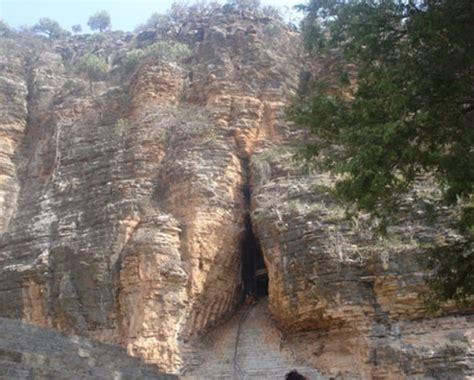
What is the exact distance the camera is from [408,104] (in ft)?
24.9

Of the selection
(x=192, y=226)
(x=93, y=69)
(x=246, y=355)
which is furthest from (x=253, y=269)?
(x=93, y=69)

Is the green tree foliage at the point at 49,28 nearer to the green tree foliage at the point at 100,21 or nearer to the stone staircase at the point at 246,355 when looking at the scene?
the green tree foliage at the point at 100,21

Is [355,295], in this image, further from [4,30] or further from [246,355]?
[4,30]

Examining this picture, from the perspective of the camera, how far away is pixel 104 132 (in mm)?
20562

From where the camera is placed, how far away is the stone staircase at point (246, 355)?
15.5 meters

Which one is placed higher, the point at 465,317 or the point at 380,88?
the point at 380,88

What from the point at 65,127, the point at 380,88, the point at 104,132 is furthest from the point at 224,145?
the point at 380,88

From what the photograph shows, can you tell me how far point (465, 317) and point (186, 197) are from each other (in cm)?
830

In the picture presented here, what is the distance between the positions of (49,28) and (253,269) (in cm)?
2053

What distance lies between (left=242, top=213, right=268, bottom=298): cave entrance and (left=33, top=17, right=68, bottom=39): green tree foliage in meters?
18.9

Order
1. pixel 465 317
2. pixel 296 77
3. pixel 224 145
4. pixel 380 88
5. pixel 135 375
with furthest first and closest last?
pixel 296 77 → pixel 224 145 → pixel 465 317 → pixel 135 375 → pixel 380 88

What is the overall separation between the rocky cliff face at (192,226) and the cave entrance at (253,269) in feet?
2.27

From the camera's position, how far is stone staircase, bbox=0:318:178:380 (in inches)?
357

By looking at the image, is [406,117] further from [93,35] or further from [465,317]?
[93,35]
